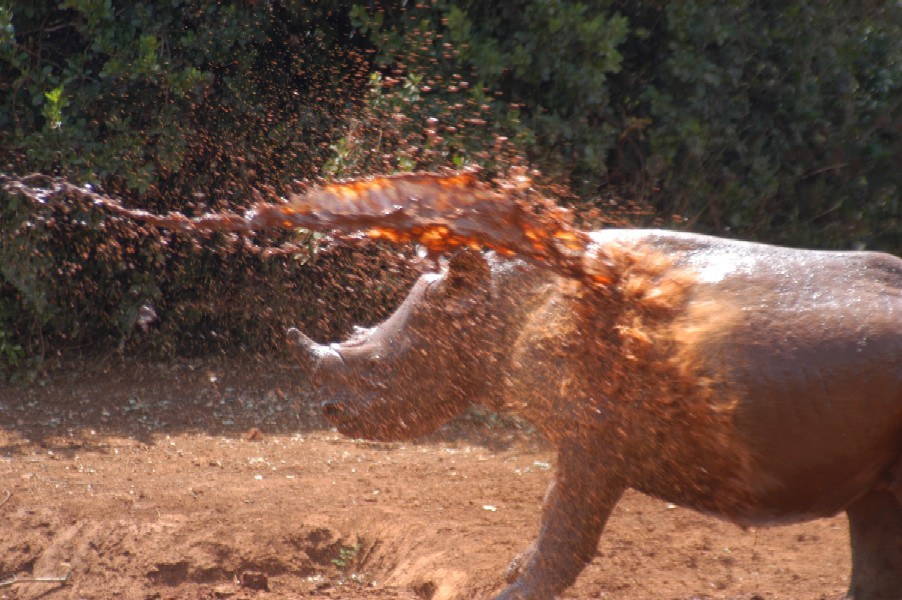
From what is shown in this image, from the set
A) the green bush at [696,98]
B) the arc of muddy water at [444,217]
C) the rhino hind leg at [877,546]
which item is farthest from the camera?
the green bush at [696,98]

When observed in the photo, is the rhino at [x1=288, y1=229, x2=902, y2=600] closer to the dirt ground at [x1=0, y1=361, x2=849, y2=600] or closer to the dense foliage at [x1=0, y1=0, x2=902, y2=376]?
the dirt ground at [x1=0, y1=361, x2=849, y2=600]

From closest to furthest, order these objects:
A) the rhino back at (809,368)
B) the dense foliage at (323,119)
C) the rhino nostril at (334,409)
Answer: the rhino back at (809,368), the rhino nostril at (334,409), the dense foliage at (323,119)

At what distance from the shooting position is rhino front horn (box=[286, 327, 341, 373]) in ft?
14.3

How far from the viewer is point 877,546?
4098mm

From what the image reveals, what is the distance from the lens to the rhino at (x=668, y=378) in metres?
3.41

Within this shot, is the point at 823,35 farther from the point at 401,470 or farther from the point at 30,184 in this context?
the point at 30,184

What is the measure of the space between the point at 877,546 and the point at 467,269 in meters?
1.95

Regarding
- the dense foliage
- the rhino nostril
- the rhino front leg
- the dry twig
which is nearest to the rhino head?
the rhino nostril

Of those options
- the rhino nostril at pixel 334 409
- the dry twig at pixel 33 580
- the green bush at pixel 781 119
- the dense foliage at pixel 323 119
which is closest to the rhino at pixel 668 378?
the rhino nostril at pixel 334 409

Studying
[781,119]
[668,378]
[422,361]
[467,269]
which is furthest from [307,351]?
[781,119]

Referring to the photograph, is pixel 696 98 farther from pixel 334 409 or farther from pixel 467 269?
pixel 334 409

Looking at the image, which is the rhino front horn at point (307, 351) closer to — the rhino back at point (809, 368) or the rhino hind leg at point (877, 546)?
the rhino back at point (809, 368)

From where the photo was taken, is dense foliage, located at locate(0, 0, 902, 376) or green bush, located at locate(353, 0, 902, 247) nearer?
dense foliage, located at locate(0, 0, 902, 376)

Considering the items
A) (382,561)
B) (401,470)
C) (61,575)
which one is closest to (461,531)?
(382,561)
